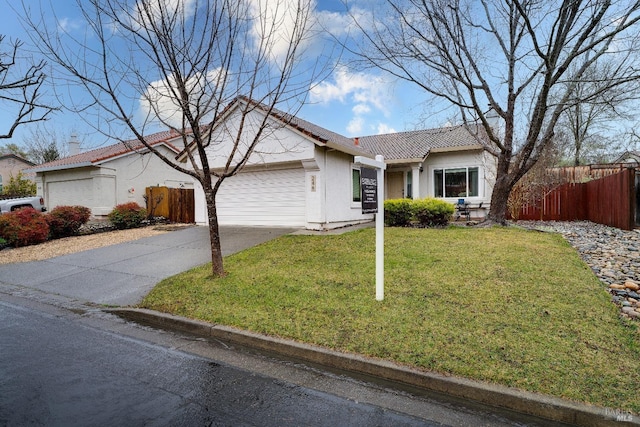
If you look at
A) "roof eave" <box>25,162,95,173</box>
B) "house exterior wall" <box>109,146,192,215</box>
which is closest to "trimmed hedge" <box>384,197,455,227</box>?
"house exterior wall" <box>109,146,192,215</box>

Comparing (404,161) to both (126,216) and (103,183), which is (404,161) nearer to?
(126,216)

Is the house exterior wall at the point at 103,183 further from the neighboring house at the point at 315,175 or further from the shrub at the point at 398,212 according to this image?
the shrub at the point at 398,212

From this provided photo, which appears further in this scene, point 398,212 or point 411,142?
point 411,142

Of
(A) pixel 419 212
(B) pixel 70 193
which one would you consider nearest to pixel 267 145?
(A) pixel 419 212

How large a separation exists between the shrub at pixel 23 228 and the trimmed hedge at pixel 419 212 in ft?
41.7

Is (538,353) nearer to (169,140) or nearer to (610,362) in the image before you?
(610,362)

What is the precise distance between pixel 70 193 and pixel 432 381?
838 inches

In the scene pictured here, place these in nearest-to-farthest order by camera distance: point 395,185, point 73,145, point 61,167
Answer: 1. point 61,167
2. point 395,185
3. point 73,145

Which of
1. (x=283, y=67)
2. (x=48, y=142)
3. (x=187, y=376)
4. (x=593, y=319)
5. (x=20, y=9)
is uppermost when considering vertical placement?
(x=48, y=142)

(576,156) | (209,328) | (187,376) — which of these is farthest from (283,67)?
(576,156)

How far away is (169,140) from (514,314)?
2027 cm

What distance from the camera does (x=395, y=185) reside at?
63.7 feet

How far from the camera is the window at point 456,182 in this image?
17.5 m

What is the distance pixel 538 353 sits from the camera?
3.62m
